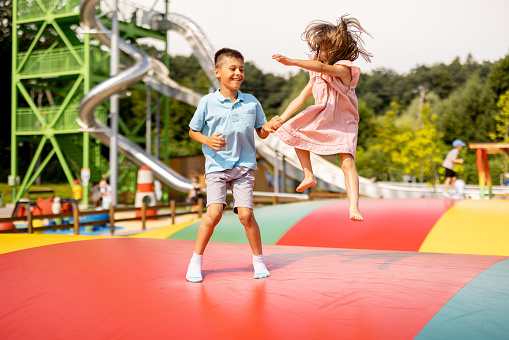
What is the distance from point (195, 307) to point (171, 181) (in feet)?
49.8

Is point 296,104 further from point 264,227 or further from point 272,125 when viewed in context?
point 264,227

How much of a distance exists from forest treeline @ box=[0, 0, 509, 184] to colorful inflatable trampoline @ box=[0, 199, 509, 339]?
18871 millimetres

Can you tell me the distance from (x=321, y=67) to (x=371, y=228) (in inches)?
119

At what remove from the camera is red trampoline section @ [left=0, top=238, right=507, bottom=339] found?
2051mm

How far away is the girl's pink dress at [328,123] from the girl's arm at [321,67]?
5 cm

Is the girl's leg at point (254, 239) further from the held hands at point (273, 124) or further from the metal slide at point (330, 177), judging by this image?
the metal slide at point (330, 177)

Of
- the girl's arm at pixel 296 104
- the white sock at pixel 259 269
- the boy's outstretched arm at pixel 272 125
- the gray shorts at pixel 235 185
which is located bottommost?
the white sock at pixel 259 269

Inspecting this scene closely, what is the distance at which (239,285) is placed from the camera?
274cm

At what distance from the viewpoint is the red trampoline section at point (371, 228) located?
17.5 feet

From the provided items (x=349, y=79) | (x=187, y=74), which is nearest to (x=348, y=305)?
(x=349, y=79)

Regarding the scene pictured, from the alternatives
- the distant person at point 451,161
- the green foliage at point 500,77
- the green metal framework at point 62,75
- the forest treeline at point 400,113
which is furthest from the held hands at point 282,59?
the green foliage at point 500,77

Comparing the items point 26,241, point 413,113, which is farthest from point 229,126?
point 413,113

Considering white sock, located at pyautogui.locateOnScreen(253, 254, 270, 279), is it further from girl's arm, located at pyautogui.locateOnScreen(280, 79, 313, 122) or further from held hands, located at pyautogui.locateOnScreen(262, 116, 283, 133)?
girl's arm, located at pyautogui.locateOnScreen(280, 79, 313, 122)

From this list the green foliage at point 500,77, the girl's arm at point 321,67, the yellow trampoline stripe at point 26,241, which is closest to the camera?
the girl's arm at point 321,67
